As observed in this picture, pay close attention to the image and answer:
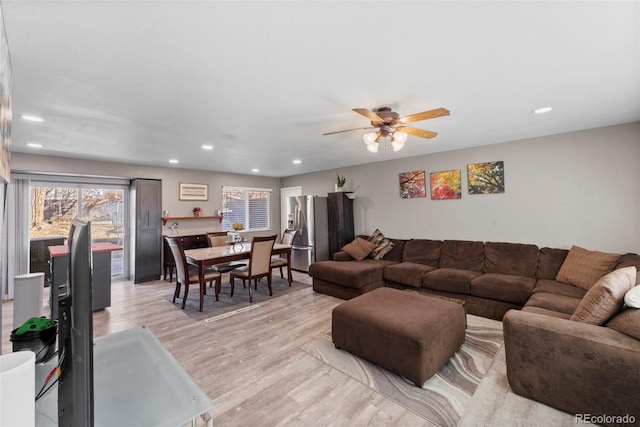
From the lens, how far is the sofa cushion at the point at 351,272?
3.93 m

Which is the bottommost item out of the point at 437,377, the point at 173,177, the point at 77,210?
the point at 437,377

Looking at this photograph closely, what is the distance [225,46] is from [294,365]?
252 cm

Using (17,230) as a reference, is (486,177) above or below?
above

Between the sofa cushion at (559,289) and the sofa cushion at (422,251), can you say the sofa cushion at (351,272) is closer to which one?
the sofa cushion at (422,251)

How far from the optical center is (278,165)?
5656mm

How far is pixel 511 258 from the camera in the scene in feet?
12.0

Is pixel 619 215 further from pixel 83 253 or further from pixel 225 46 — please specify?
pixel 83 253

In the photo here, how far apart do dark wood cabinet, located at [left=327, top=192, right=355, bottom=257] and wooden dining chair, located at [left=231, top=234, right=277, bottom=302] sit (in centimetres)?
180

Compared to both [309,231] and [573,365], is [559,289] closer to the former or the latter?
[573,365]

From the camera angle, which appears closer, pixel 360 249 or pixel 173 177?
pixel 360 249

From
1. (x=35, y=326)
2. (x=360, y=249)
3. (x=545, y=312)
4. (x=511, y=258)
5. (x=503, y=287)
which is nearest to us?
(x=35, y=326)

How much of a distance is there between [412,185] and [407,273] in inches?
69.8

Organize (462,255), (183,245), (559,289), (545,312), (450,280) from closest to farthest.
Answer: (545,312) < (559,289) < (450,280) < (462,255) < (183,245)

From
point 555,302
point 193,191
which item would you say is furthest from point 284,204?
point 555,302
